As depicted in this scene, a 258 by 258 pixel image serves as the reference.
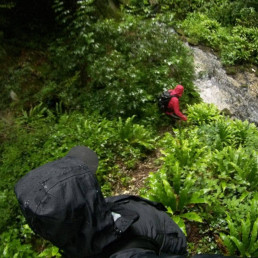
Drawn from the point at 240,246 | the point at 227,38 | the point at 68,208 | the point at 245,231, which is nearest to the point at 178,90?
the point at 245,231

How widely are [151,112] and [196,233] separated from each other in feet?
15.2

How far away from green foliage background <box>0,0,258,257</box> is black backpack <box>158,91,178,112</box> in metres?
0.30

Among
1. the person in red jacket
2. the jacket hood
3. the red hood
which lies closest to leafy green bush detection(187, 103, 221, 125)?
the person in red jacket

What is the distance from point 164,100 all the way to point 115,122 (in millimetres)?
1765

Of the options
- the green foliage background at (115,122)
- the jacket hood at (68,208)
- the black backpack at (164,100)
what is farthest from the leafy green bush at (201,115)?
the jacket hood at (68,208)

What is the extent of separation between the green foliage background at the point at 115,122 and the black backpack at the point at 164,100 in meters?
0.30

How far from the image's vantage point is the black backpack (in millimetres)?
7998

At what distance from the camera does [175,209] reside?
4836 mm

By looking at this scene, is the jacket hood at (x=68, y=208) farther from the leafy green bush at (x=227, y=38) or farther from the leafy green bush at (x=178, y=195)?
the leafy green bush at (x=227, y=38)

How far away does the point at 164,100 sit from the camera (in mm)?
8109

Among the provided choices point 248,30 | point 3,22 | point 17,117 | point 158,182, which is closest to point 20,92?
point 17,117

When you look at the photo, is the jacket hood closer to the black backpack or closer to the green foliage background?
the green foliage background

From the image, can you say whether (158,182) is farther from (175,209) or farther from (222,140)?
(222,140)

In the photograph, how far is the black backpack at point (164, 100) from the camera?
26.2 feet
